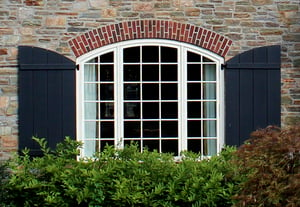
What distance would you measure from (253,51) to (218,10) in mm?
821

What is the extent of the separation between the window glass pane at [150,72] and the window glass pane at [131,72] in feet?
0.30

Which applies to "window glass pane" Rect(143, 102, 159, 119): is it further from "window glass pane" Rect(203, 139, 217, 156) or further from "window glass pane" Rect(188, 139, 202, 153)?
"window glass pane" Rect(203, 139, 217, 156)

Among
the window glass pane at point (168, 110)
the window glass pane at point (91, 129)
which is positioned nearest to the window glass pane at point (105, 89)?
the window glass pane at point (91, 129)

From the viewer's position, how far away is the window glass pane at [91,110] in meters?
9.12

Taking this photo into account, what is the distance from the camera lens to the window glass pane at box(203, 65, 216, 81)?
925 cm

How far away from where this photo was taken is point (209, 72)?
9.27 metres

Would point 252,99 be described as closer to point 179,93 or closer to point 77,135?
point 179,93

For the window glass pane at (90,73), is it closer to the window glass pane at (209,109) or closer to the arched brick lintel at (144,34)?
the arched brick lintel at (144,34)

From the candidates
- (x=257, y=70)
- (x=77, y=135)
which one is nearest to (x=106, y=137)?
(x=77, y=135)

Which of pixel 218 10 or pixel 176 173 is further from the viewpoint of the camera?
pixel 218 10

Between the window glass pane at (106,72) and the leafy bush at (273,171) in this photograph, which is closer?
the leafy bush at (273,171)

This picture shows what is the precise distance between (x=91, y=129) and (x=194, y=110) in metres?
1.58

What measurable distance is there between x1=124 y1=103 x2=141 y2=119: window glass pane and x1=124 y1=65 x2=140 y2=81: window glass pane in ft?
1.28

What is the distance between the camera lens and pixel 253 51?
9211 millimetres
